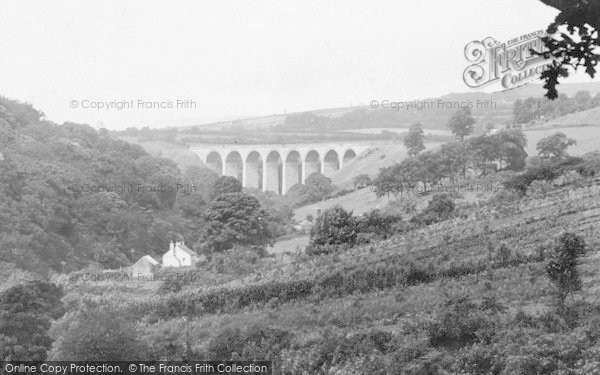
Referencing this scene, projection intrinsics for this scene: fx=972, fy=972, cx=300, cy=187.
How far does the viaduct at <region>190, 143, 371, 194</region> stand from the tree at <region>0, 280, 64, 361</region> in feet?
295

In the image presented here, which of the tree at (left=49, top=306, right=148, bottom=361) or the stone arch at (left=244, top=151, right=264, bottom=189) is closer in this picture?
the tree at (left=49, top=306, right=148, bottom=361)

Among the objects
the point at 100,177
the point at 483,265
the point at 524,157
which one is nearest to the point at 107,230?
the point at 100,177

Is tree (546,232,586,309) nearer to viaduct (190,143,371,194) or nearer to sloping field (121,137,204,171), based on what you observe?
viaduct (190,143,371,194)

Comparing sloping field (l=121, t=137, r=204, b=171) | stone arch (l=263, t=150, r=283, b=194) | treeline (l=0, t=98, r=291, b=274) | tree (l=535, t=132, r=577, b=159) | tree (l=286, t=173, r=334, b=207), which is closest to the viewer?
treeline (l=0, t=98, r=291, b=274)

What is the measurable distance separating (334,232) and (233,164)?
85.8 m

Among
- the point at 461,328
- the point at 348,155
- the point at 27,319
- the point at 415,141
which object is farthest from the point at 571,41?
the point at 348,155

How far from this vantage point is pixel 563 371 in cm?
1458

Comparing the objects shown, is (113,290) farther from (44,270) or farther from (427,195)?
(427,195)

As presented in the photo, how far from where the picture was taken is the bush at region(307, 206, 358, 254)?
39.7 metres

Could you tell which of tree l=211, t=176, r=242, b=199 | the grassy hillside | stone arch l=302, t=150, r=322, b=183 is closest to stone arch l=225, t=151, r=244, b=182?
stone arch l=302, t=150, r=322, b=183

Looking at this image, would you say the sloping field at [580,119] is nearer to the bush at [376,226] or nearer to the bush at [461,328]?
the bush at [376,226]

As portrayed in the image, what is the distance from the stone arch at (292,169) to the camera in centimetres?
12200

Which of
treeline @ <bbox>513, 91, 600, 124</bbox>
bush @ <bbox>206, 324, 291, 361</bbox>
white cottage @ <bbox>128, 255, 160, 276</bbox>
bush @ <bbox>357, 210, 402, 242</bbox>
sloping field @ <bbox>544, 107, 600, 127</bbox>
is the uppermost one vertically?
treeline @ <bbox>513, 91, 600, 124</bbox>

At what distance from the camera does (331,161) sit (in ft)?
402
